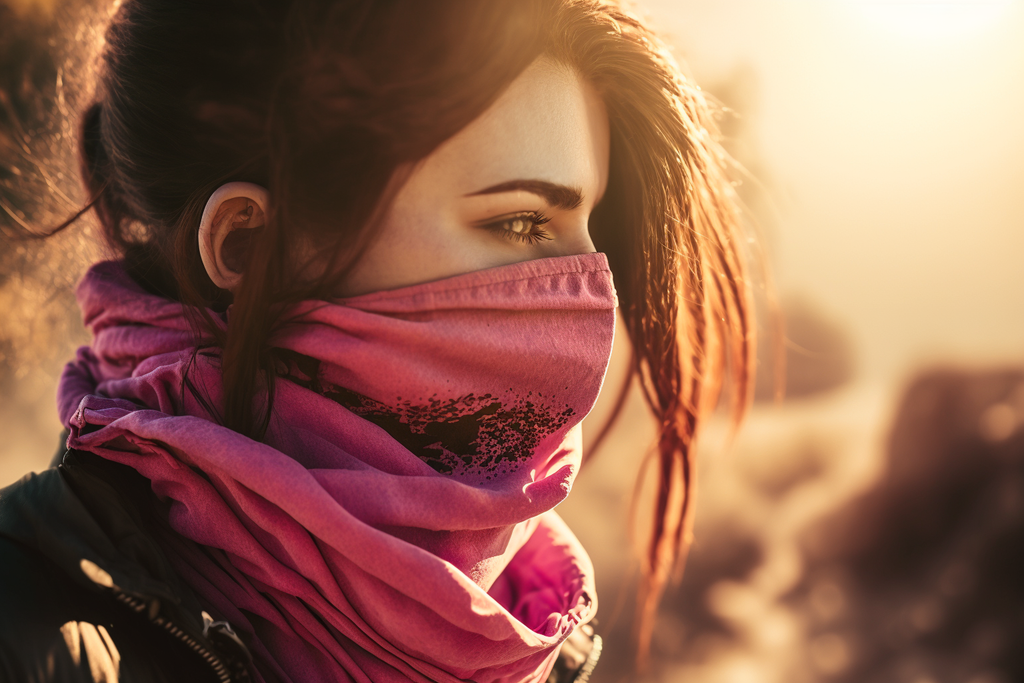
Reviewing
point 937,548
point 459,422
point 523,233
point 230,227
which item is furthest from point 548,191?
point 937,548

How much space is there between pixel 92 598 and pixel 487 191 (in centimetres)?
80

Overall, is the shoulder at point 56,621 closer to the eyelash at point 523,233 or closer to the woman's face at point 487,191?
the woman's face at point 487,191

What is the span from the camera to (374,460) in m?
0.99

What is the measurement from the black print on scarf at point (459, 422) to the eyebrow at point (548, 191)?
0.32 metres

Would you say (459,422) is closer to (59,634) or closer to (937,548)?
(59,634)

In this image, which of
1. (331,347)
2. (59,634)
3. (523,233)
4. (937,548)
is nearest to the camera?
(59,634)

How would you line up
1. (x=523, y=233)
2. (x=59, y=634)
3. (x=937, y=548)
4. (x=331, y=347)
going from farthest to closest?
(x=937, y=548)
(x=523, y=233)
(x=331, y=347)
(x=59, y=634)

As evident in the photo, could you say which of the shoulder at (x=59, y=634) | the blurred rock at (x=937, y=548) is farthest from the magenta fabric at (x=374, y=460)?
the blurred rock at (x=937, y=548)

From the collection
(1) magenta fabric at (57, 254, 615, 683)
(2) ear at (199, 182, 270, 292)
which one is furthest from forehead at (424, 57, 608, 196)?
(2) ear at (199, 182, 270, 292)

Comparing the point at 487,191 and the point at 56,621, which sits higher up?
the point at 487,191

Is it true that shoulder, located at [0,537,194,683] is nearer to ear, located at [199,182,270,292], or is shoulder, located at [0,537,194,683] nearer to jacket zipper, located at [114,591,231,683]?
jacket zipper, located at [114,591,231,683]

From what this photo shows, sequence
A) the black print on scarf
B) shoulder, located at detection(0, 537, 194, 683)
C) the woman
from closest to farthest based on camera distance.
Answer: shoulder, located at detection(0, 537, 194, 683), the woman, the black print on scarf

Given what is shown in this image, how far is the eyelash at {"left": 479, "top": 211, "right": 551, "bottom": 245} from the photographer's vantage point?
1032 millimetres

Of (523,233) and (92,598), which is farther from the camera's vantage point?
(523,233)
